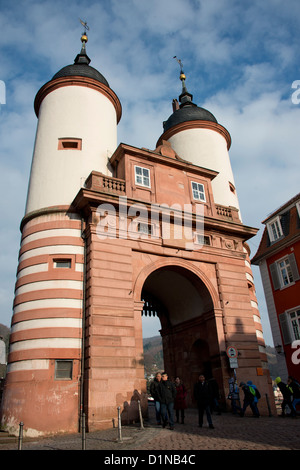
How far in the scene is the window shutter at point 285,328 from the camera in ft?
87.5

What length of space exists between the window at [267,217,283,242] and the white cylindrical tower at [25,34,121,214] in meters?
15.0

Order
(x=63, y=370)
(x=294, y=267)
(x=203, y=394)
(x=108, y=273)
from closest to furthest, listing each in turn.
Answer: (x=203, y=394)
(x=63, y=370)
(x=108, y=273)
(x=294, y=267)

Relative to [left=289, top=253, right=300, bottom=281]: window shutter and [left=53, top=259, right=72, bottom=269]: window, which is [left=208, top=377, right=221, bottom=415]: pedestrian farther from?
[left=289, top=253, right=300, bottom=281]: window shutter

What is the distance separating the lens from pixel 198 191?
2228 centimetres

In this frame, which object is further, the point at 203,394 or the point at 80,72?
the point at 80,72

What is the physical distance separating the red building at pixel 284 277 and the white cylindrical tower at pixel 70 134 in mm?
14844

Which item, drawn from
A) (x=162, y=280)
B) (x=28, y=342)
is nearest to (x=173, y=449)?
(x=28, y=342)

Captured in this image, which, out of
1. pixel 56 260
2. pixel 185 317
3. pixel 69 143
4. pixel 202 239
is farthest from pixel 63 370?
pixel 69 143

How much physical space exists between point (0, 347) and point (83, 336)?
51.7ft

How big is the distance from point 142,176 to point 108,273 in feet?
20.8

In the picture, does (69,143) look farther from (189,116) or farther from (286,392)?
(286,392)

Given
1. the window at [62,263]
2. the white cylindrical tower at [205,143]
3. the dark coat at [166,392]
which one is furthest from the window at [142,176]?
the dark coat at [166,392]
